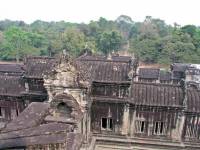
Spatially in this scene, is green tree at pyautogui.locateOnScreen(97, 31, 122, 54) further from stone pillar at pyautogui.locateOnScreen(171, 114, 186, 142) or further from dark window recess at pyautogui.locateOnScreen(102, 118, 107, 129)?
stone pillar at pyautogui.locateOnScreen(171, 114, 186, 142)

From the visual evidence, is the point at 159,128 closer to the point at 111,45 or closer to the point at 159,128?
the point at 159,128

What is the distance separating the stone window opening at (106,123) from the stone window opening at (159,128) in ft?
11.4

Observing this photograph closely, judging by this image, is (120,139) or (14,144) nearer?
(14,144)

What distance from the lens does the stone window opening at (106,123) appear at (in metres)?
20.9

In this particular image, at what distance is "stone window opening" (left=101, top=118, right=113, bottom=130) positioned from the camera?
2086 centimetres

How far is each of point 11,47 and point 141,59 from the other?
3624cm

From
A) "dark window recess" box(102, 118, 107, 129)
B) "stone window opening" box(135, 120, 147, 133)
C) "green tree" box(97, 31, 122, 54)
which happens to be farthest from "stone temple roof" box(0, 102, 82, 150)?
"green tree" box(97, 31, 122, 54)

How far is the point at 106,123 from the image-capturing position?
2098 centimetres

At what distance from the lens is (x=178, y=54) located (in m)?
66.7

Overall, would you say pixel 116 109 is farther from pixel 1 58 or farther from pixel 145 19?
pixel 145 19

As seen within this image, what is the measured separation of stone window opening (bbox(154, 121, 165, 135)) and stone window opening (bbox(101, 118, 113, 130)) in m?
3.46

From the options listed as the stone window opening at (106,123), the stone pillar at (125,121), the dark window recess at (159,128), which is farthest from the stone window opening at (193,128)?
the stone window opening at (106,123)

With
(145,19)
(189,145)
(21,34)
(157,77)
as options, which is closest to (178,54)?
(157,77)

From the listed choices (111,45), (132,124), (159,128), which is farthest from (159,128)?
(111,45)
